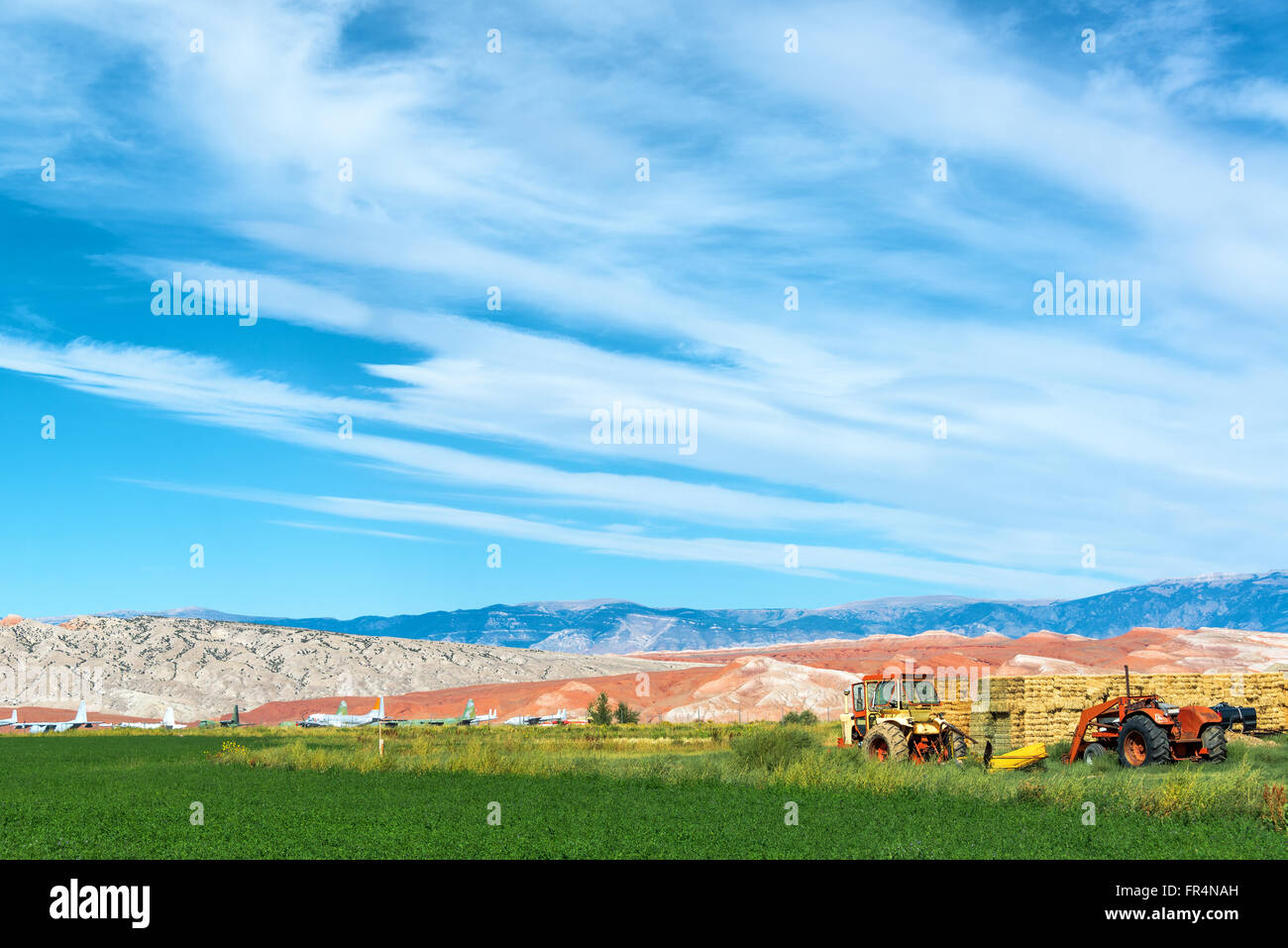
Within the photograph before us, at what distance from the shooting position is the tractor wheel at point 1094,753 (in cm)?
2728

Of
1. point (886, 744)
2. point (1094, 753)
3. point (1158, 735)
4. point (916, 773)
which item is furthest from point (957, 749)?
point (916, 773)

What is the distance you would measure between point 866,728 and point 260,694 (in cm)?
12088

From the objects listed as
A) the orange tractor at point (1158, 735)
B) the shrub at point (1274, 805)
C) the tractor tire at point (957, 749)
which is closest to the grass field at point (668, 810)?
the shrub at point (1274, 805)

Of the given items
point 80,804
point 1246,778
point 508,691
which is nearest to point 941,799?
point 1246,778

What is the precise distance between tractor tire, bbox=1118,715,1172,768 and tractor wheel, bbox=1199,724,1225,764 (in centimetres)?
90

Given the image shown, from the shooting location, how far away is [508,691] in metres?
126

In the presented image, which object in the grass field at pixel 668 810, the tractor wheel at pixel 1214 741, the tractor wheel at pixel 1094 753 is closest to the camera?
the grass field at pixel 668 810

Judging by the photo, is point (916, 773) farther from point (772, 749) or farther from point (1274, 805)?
point (772, 749)

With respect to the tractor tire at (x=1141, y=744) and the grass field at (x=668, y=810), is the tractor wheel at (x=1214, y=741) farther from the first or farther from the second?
the tractor tire at (x=1141, y=744)

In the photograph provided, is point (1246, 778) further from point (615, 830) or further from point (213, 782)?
point (213, 782)

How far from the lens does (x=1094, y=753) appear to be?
27.6 metres

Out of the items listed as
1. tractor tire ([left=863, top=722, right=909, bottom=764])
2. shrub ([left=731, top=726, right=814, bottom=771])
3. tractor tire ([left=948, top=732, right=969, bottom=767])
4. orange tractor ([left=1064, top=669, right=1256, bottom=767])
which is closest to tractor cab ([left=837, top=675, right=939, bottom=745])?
tractor tire ([left=863, top=722, right=909, bottom=764])

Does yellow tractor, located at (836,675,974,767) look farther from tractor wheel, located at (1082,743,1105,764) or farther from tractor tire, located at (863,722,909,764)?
tractor wheel, located at (1082,743,1105,764)

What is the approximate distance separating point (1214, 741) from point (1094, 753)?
2785 mm
